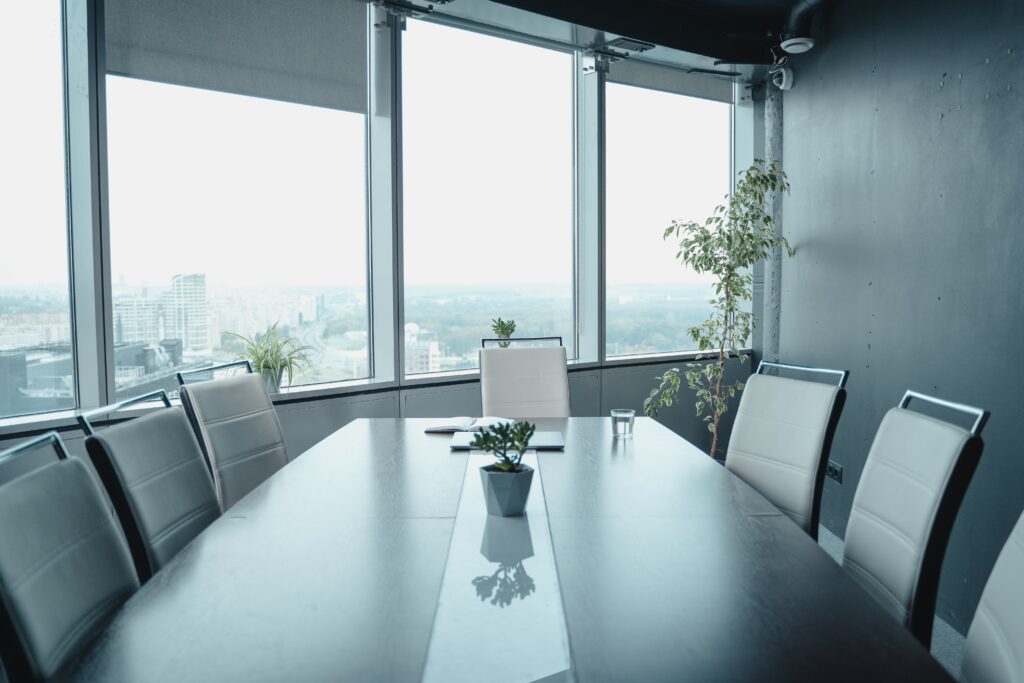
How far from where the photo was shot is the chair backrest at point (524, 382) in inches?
137

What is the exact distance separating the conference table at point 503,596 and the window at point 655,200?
3272 mm

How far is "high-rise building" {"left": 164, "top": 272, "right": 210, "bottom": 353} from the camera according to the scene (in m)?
3.67

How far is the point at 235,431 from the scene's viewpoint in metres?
2.56

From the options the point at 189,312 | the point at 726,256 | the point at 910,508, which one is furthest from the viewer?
the point at 726,256

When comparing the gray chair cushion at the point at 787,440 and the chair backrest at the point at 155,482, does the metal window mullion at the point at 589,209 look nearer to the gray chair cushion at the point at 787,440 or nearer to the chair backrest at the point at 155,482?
the gray chair cushion at the point at 787,440

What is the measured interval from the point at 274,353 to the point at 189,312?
18.8 inches

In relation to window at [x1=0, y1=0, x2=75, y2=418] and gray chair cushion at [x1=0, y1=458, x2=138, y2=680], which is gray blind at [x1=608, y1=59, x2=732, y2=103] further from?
gray chair cushion at [x1=0, y1=458, x2=138, y2=680]

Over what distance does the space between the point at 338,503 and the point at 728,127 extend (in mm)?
4761

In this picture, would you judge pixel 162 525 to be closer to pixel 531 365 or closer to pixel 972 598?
pixel 531 365

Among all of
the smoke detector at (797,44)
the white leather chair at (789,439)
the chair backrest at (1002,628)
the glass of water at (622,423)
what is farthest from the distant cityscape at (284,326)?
the chair backrest at (1002,628)

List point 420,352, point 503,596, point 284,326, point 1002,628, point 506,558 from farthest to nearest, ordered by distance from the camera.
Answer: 1. point 420,352
2. point 284,326
3. point 506,558
4. point 503,596
5. point 1002,628

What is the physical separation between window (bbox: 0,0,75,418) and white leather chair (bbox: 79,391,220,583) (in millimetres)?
1595

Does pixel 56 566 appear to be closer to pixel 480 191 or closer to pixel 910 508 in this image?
pixel 910 508

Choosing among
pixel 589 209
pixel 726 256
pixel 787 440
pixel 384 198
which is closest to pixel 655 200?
pixel 589 209
